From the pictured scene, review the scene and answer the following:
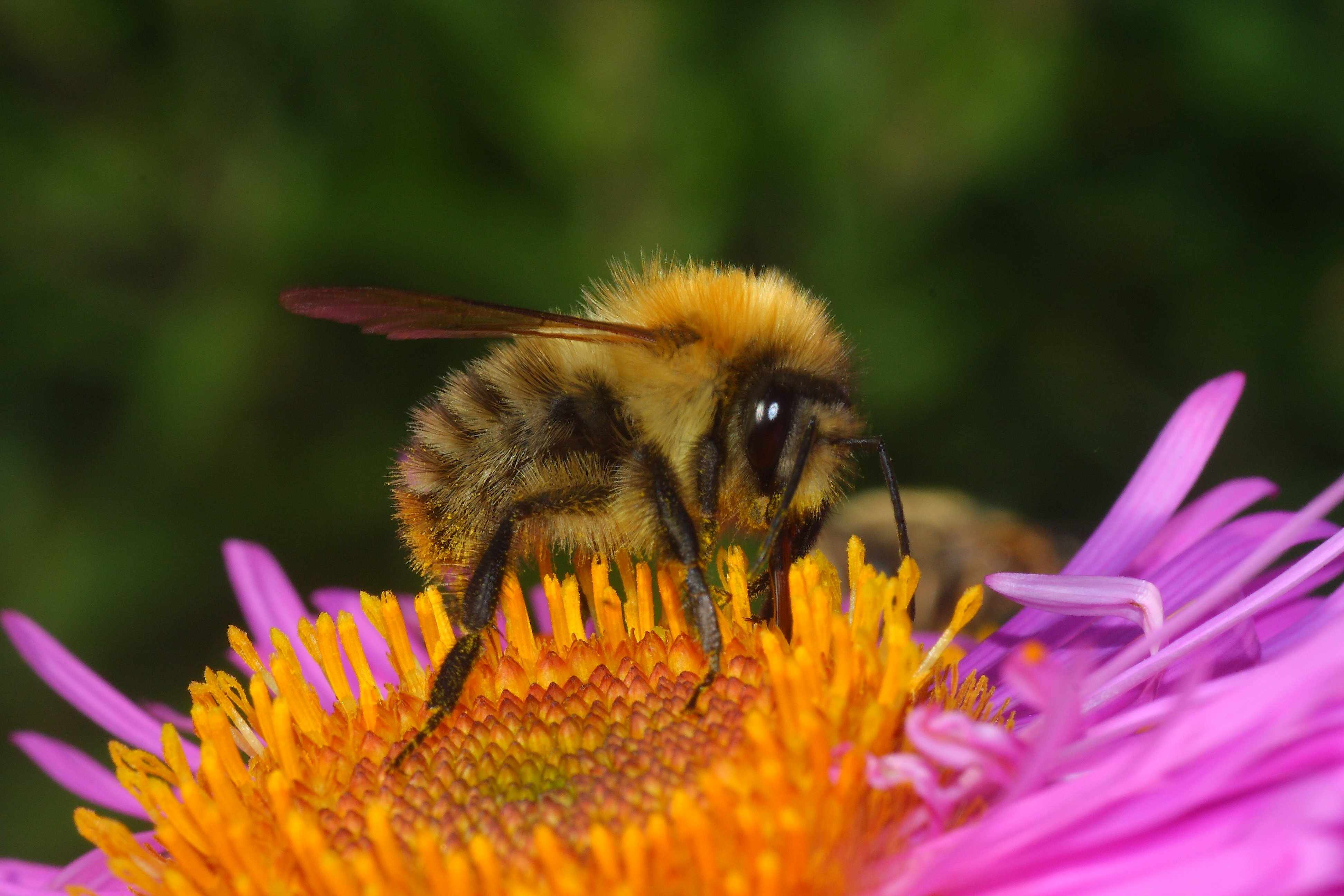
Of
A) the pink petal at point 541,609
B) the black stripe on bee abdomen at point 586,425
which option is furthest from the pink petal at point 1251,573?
the pink petal at point 541,609

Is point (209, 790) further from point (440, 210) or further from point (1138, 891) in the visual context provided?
point (440, 210)

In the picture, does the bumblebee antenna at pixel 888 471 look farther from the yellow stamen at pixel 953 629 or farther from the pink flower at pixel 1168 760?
the pink flower at pixel 1168 760

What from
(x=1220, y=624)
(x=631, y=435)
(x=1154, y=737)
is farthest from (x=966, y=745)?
(x=631, y=435)

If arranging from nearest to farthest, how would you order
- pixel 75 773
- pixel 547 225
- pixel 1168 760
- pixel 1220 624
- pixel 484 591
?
pixel 1168 760 → pixel 1220 624 → pixel 484 591 → pixel 75 773 → pixel 547 225

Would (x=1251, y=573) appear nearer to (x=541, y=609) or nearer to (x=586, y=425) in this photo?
(x=586, y=425)

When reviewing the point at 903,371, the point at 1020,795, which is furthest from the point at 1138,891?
the point at 903,371

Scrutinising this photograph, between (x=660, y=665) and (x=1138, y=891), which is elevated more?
(x=660, y=665)
